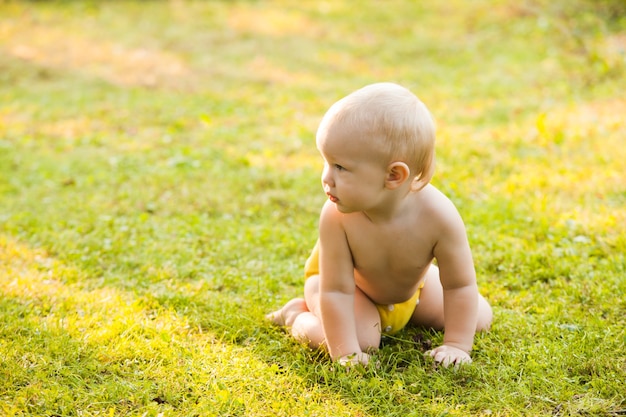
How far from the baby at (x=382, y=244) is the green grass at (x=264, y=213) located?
4.9 inches

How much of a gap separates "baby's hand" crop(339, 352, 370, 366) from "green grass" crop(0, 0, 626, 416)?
0.06 metres

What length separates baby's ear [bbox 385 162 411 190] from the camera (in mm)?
2483

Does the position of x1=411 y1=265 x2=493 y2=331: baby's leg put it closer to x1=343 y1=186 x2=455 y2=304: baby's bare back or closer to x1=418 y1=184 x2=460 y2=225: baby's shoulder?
x1=343 y1=186 x2=455 y2=304: baby's bare back

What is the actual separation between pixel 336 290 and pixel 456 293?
0.49m

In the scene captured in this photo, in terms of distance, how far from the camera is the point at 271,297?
3455mm

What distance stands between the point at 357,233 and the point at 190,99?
527 centimetres

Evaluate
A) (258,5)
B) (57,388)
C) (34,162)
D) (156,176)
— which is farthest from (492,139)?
(258,5)

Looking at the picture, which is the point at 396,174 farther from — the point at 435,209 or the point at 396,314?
the point at 396,314

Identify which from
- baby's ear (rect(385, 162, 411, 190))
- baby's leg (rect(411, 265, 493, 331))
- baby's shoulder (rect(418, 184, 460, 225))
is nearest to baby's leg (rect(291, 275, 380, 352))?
baby's leg (rect(411, 265, 493, 331))

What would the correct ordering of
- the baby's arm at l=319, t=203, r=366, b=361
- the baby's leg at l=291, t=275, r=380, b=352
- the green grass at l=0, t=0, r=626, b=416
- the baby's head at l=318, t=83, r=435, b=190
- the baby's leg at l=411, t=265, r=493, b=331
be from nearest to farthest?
the baby's head at l=318, t=83, r=435, b=190 < the green grass at l=0, t=0, r=626, b=416 < the baby's arm at l=319, t=203, r=366, b=361 < the baby's leg at l=291, t=275, r=380, b=352 < the baby's leg at l=411, t=265, r=493, b=331

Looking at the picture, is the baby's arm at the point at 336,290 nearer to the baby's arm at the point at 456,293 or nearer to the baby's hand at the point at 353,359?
the baby's hand at the point at 353,359

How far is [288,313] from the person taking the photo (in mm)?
3115

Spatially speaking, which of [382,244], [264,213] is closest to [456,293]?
[382,244]

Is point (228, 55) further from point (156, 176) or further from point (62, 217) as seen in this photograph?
point (62, 217)
